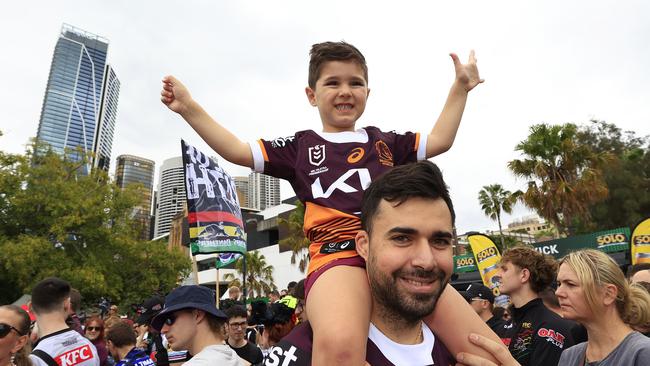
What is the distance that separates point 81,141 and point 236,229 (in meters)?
109

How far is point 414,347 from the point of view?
6.52 ft

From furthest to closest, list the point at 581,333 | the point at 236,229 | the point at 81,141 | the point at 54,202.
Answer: the point at 81,141 → the point at 54,202 → the point at 236,229 → the point at 581,333

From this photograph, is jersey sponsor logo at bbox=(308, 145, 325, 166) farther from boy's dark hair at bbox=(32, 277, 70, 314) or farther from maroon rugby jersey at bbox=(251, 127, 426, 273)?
boy's dark hair at bbox=(32, 277, 70, 314)

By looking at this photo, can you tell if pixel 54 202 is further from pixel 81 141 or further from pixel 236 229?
pixel 81 141

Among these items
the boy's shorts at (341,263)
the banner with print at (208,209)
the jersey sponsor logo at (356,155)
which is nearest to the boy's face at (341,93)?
the jersey sponsor logo at (356,155)

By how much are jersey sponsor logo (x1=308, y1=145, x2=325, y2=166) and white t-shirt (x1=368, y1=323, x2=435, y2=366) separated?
96 cm

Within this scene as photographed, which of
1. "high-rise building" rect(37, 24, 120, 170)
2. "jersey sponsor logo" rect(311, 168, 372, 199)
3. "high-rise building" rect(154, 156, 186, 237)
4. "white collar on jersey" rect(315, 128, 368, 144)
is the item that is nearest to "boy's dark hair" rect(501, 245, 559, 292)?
"white collar on jersey" rect(315, 128, 368, 144)

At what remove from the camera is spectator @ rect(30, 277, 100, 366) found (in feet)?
14.7

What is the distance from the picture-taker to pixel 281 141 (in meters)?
2.73

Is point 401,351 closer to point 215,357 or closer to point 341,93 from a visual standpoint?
point 341,93

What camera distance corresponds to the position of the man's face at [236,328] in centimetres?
659

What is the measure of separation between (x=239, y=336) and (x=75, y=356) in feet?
8.20

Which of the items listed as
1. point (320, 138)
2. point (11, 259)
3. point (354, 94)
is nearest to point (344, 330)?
point (320, 138)

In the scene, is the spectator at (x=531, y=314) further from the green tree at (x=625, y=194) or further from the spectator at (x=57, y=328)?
the green tree at (x=625, y=194)
